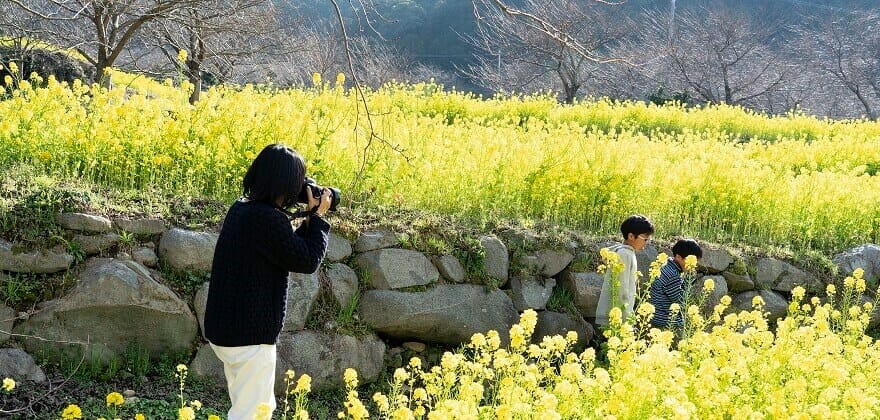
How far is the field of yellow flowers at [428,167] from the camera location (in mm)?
5500

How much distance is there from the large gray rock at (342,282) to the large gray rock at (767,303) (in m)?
3.12

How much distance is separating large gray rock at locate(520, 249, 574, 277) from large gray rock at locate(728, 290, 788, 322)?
1543mm

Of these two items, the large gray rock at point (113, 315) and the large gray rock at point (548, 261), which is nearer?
the large gray rock at point (113, 315)

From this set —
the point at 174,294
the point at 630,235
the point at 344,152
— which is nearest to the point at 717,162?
the point at 630,235

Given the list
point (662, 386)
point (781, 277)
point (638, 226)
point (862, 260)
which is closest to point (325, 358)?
point (638, 226)

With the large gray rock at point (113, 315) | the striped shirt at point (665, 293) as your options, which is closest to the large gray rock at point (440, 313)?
the striped shirt at point (665, 293)

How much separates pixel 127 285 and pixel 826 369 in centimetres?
341

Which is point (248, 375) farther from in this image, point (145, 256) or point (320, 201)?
point (145, 256)

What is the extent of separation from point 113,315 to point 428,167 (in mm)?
2456

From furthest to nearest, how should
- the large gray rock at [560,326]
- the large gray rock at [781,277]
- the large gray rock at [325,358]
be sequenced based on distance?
the large gray rock at [781,277] → the large gray rock at [560,326] → the large gray rock at [325,358]

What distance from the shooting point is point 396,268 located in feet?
18.1

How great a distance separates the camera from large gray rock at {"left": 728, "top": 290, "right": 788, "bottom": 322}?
680 centimetres

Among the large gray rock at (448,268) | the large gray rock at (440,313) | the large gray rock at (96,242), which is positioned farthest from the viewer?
the large gray rock at (448,268)

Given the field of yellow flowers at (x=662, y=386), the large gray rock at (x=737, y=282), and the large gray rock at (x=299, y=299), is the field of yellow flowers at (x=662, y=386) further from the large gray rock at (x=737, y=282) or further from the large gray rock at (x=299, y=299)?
the large gray rock at (x=737, y=282)
